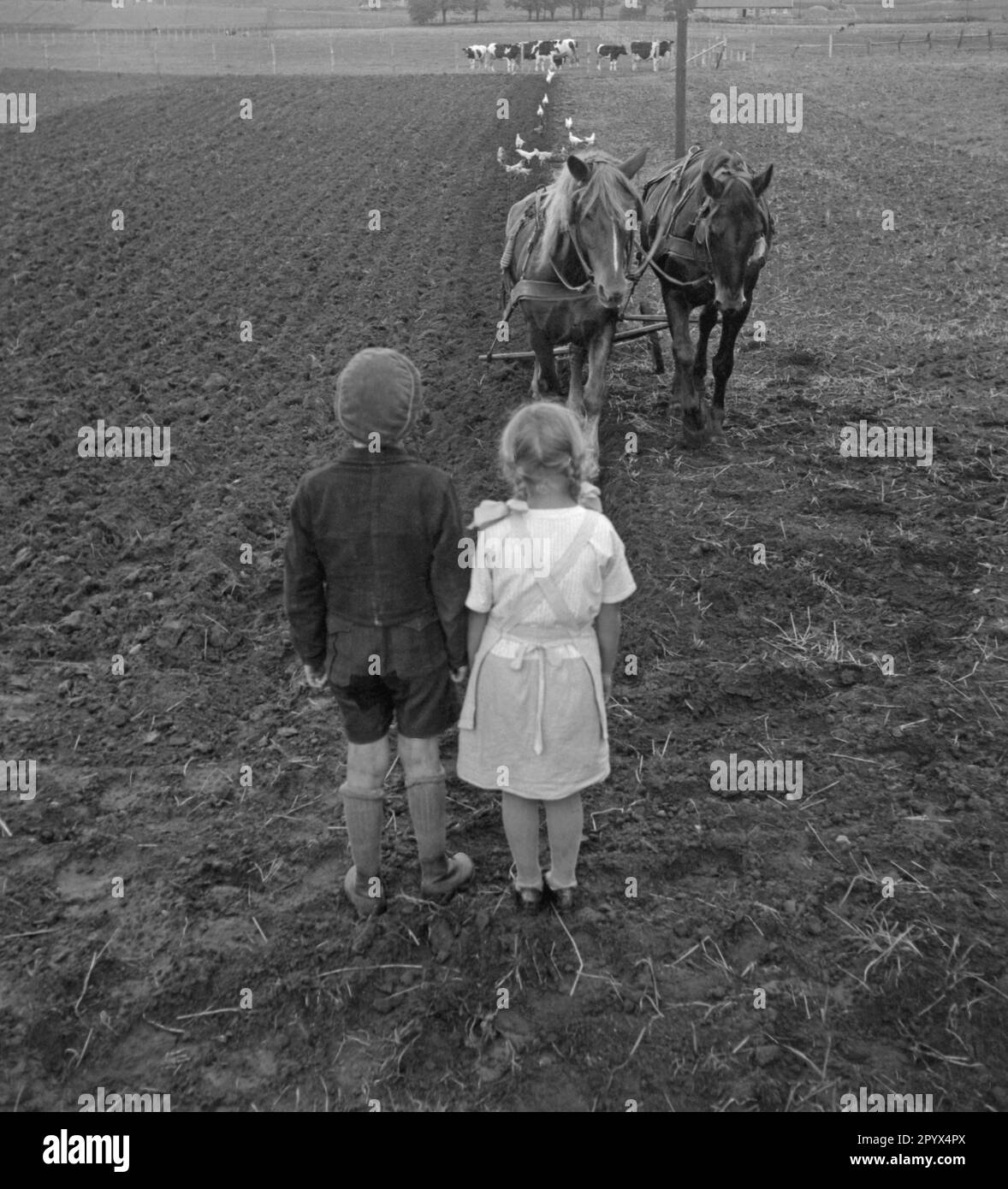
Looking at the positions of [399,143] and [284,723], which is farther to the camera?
[399,143]

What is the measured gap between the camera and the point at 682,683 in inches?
182

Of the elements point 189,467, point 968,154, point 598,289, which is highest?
point 968,154

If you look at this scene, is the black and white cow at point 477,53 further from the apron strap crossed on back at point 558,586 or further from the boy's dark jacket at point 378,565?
the apron strap crossed on back at point 558,586

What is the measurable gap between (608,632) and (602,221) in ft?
11.3

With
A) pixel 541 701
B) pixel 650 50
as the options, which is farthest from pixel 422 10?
pixel 541 701

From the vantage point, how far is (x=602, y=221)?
5.79 m

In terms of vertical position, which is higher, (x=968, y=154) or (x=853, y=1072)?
(x=968, y=154)

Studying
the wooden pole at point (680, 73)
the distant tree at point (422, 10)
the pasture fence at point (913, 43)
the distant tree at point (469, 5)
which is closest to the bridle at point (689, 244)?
the wooden pole at point (680, 73)

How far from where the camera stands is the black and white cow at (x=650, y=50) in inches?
1345

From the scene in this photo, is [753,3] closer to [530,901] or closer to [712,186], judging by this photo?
[712,186]

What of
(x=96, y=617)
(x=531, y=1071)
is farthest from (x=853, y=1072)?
(x=96, y=617)

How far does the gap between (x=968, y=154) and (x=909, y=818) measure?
17.7 metres

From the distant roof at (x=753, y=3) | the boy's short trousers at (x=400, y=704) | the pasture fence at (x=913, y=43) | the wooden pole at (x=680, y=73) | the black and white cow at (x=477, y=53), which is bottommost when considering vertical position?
the boy's short trousers at (x=400, y=704)
